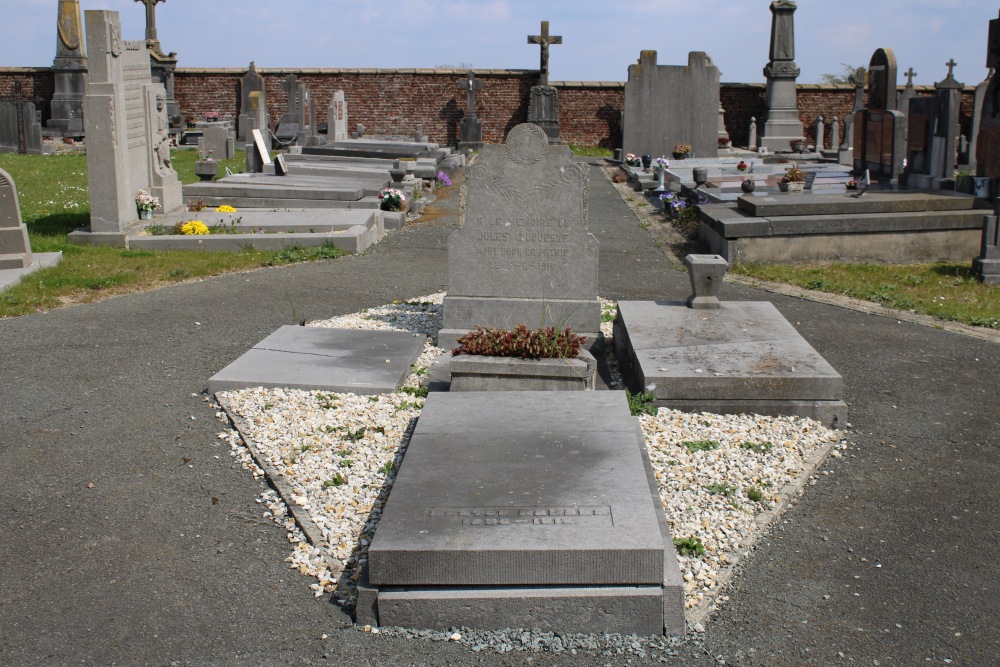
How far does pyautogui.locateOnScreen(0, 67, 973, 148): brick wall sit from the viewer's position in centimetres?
3472

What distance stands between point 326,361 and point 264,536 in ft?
8.24

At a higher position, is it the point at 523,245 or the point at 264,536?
the point at 523,245

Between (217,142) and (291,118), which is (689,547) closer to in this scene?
(217,142)

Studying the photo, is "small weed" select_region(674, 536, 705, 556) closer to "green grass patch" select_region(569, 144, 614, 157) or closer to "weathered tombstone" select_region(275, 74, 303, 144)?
"weathered tombstone" select_region(275, 74, 303, 144)

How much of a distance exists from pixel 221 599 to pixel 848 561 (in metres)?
2.75

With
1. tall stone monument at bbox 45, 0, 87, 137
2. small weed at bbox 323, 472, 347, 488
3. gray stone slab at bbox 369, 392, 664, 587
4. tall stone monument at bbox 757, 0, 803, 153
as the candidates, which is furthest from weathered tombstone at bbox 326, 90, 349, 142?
small weed at bbox 323, 472, 347, 488

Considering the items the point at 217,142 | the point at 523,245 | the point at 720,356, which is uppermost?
the point at 217,142

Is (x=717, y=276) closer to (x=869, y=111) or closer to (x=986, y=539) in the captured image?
(x=986, y=539)

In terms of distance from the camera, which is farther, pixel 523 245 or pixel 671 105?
pixel 671 105

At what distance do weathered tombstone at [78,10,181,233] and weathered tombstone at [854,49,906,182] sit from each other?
36.9 ft

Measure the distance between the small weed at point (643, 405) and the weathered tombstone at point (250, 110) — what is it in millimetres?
19567

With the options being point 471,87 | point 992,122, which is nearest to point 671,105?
point 471,87

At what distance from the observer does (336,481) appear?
529 cm

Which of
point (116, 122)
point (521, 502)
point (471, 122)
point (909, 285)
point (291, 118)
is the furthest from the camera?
point (471, 122)
